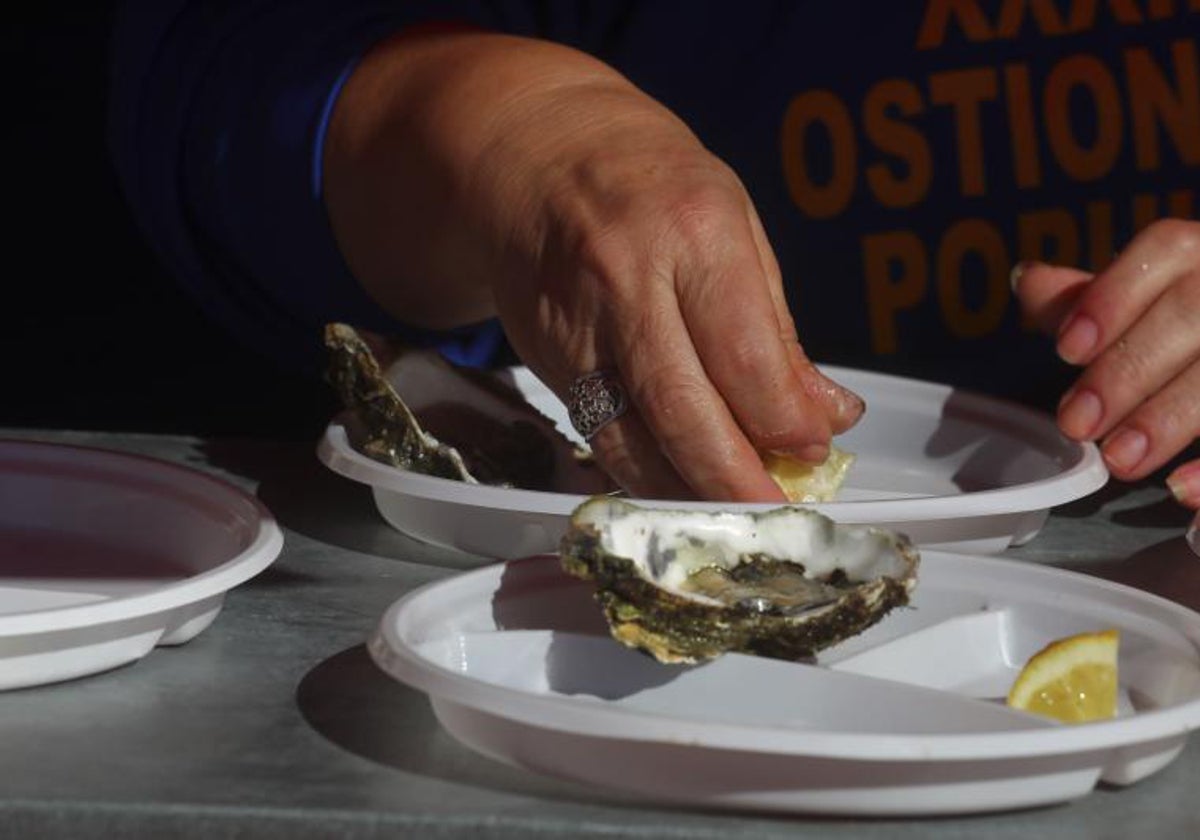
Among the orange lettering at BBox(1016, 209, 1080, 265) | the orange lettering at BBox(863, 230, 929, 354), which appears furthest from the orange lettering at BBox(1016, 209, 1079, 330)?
the orange lettering at BBox(863, 230, 929, 354)

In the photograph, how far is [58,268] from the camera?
120 inches

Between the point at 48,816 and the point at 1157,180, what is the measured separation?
152 cm

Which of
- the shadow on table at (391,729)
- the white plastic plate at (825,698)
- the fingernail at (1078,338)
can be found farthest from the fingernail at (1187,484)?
the shadow on table at (391,729)

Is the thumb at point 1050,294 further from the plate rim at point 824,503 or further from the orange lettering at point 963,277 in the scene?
the orange lettering at point 963,277

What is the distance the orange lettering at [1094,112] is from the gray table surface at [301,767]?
1104 mm

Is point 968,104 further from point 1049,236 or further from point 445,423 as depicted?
point 445,423

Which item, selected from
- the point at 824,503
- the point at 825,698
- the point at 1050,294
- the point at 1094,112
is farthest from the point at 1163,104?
the point at 825,698

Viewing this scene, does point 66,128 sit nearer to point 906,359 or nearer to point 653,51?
point 653,51

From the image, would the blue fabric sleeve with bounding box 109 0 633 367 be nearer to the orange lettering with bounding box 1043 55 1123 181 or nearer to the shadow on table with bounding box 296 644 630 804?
the orange lettering with bounding box 1043 55 1123 181

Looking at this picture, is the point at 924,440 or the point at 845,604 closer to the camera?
the point at 845,604

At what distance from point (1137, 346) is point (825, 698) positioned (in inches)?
28.6

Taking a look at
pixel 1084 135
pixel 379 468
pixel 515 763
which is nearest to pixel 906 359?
pixel 1084 135

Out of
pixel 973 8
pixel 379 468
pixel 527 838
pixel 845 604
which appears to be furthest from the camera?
pixel 973 8

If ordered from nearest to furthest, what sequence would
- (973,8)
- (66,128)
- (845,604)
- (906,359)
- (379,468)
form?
1. (845,604)
2. (379,468)
3. (973,8)
4. (906,359)
5. (66,128)
